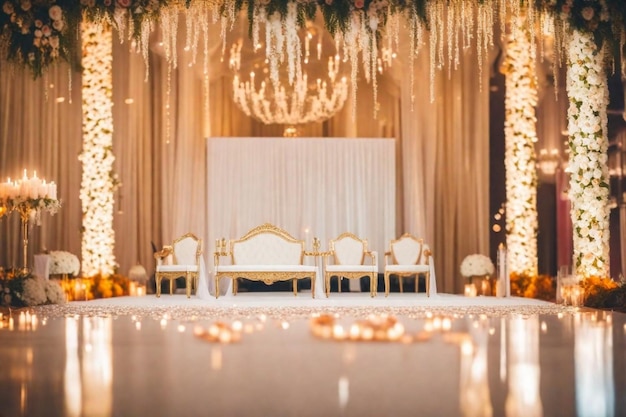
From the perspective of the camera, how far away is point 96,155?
37.0ft

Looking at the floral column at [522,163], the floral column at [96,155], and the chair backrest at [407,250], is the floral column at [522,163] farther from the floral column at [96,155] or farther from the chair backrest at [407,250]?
the floral column at [96,155]

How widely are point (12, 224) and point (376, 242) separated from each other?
5307 mm

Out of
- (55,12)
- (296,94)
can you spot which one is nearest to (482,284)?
(296,94)

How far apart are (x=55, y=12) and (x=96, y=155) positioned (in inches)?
155

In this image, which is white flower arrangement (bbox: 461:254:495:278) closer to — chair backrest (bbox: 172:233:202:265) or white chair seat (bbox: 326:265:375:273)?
Result: white chair seat (bbox: 326:265:375:273)

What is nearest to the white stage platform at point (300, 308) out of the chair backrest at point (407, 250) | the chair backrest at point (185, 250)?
the chair backrest at point (185, 250)


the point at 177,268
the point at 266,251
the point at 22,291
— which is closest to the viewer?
the point at 22,291

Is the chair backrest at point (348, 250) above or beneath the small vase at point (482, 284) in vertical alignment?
above

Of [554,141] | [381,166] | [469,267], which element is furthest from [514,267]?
[381,166]

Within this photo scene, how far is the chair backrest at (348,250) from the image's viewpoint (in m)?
11.9

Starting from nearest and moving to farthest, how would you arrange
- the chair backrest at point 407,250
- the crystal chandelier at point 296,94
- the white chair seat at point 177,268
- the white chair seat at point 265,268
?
the white chair seat at point 265,268 → the white chair seat at point 177,268 → the chair backrest at point 407,250 → the crystal chandelier at point 296,94

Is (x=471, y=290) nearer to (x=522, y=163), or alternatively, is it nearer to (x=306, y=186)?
(x=522, y=163)

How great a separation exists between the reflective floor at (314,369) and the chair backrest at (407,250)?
573 cm

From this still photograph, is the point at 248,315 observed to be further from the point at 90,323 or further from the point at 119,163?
the point at 119,163
